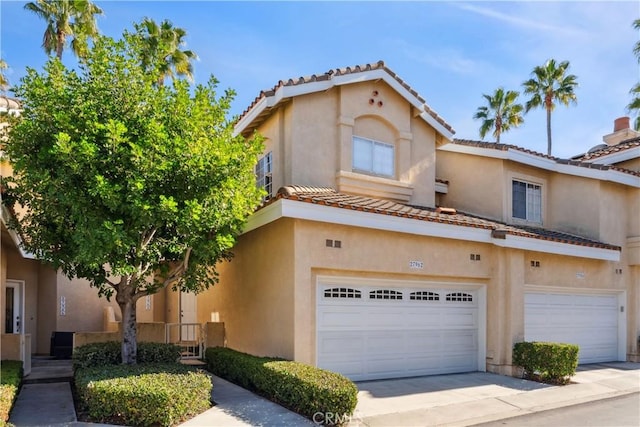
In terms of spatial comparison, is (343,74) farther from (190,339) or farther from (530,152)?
(190,339)

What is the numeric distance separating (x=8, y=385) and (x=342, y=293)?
6800mm

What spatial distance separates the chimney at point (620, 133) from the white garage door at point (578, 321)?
9041 mm

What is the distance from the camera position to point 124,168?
8.79 m

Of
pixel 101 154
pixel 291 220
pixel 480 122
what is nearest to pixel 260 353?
pixel 291 220

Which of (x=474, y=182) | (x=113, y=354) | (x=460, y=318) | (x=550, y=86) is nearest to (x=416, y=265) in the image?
(x=460, y=318)

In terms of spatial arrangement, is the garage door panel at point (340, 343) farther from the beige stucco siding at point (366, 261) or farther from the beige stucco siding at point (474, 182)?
the beige stucco siding at point (474, 182)

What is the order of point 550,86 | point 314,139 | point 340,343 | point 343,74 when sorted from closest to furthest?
point 340,343 < point 314,139 < point 343,74 < point 550,86

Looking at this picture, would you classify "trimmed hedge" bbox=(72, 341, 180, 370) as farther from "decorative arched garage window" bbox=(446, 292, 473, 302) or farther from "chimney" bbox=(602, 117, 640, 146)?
"chimney" bbox=(602, 117, 640, 146)

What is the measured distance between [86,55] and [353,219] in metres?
6.43

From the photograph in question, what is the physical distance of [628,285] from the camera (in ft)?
54.7

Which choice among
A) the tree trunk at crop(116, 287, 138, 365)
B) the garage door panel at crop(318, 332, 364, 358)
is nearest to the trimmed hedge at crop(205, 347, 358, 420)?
the garage door panel at crop(318, 332, 364, 358)

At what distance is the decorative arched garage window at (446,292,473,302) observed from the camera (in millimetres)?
13298

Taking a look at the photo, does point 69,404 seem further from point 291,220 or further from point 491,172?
point 491,172

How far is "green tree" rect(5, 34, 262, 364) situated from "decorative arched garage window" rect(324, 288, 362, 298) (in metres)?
2.71
